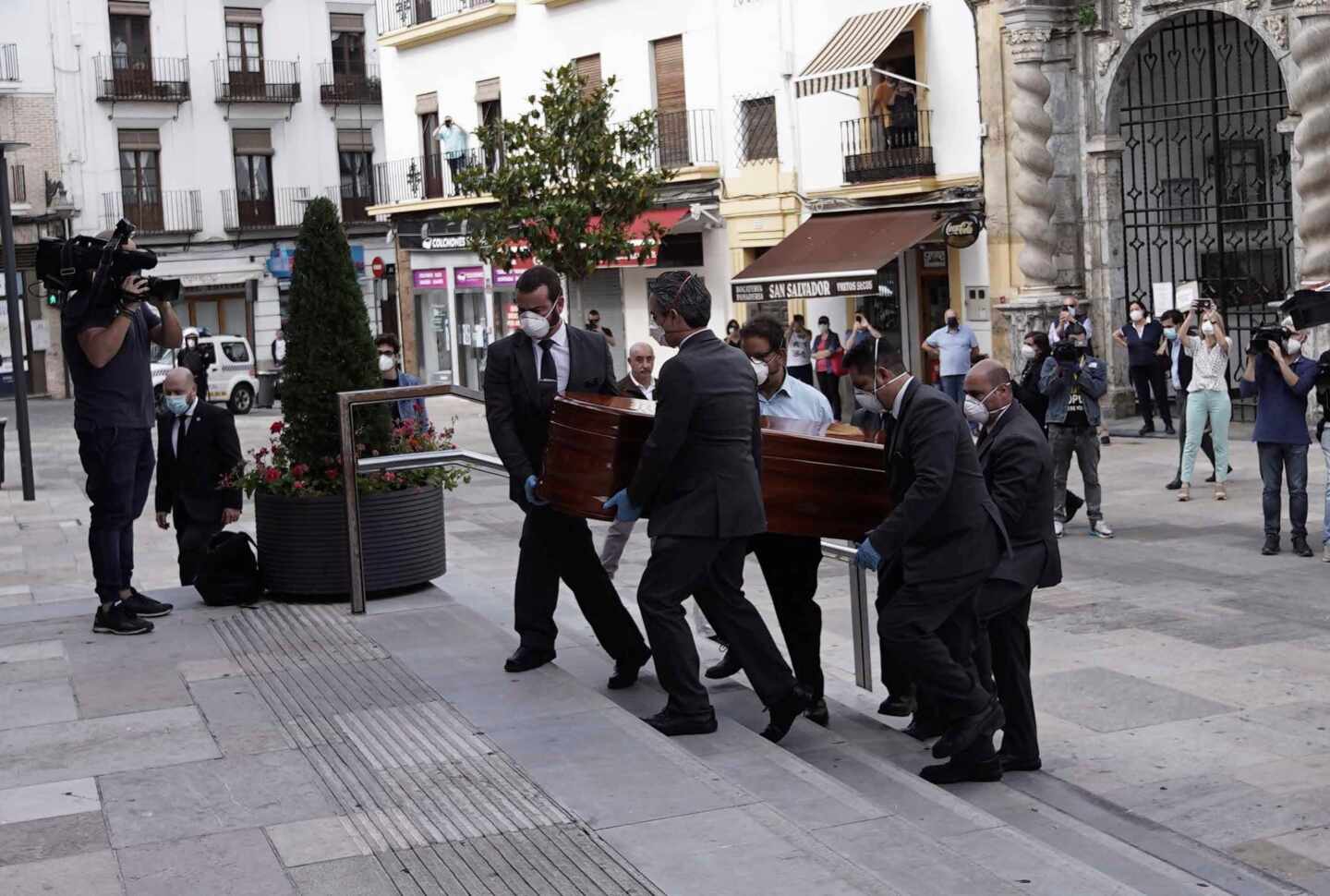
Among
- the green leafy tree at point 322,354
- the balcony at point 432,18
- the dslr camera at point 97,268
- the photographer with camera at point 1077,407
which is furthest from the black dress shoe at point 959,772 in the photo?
the balcony at point 432,18

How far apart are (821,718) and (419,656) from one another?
71.0 inches

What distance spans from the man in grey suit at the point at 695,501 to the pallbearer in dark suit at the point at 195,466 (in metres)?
3.95

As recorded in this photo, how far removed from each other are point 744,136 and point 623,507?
2337 cm

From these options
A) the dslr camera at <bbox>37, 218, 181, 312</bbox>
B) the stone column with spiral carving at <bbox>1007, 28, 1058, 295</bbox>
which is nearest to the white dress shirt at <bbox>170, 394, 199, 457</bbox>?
the dslr camera at <bbox>37, 218, 181, 312</bbox>

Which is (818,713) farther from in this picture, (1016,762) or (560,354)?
(560,354)

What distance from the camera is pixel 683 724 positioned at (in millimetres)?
6422

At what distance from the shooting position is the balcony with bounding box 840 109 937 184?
993 inches

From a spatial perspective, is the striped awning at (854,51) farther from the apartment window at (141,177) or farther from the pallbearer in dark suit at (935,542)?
the apartment window at (141,177)

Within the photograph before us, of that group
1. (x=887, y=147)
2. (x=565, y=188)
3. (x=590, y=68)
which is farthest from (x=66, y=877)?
(x=590, y=68)

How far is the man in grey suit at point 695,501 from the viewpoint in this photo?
246 inches

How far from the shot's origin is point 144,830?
538 centimetres

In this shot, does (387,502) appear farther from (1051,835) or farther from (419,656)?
(1051,835)

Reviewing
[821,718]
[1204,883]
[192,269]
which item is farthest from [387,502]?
[192,269]

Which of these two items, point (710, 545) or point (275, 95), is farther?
point (275, 95)
